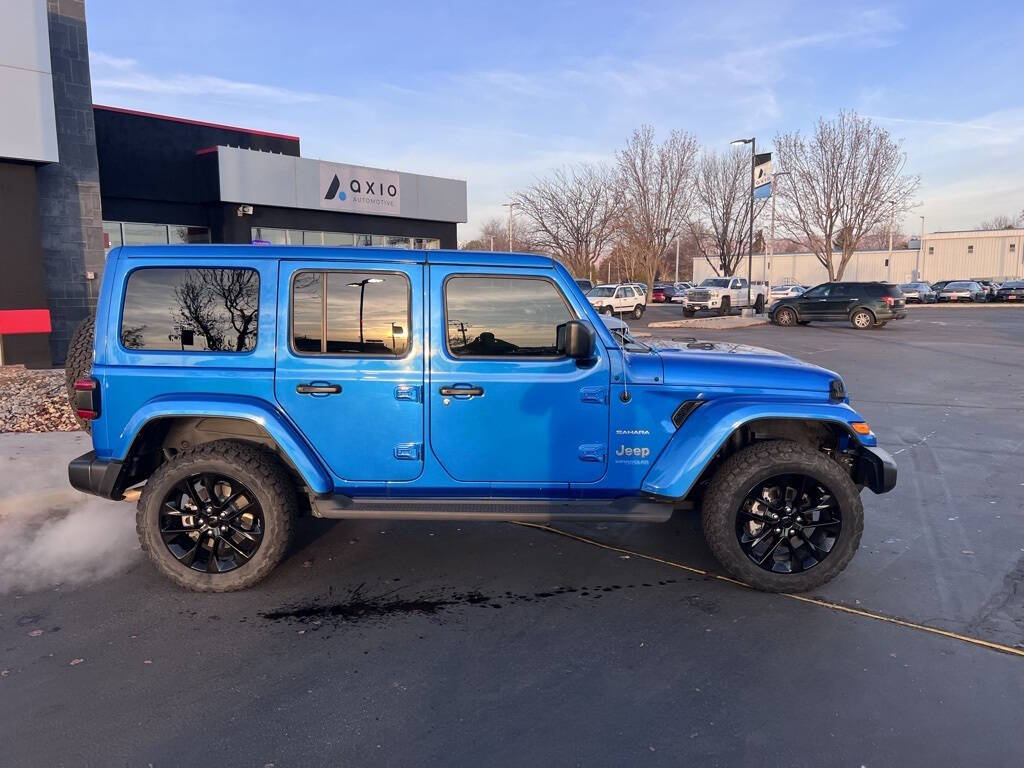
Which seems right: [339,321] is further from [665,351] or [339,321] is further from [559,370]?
[665,351]

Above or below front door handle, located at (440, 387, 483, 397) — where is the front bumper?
below

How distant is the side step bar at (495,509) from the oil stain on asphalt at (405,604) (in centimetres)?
47

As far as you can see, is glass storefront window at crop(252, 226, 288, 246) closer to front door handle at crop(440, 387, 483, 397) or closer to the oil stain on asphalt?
front door handle at crop(440, 387, 483, 397)

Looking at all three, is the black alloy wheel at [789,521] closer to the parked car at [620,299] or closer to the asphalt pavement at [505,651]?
the asphalt pavement at [505,651]

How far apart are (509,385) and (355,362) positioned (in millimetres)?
913

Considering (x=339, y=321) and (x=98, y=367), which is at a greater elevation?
(x=339, y=321)

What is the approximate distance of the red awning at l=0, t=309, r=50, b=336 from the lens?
1365 centimetres

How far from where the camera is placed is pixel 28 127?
44.4 feet

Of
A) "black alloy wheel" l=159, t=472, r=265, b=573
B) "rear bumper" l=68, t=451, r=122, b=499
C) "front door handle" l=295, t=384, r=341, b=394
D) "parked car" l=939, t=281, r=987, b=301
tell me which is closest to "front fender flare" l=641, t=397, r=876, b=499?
"front door handle" l=295, t=384, r=341, b=394

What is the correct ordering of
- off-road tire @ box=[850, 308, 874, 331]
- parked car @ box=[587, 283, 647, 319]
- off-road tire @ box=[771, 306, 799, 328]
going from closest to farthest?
off-road tire @ box=[850, 308, 874, 331]
off-road tire @ box=[771, 306, 799, 328]
parked car @ box=[587, 283, 647, 319]

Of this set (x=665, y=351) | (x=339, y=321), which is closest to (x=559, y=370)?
(x=665, y=351)

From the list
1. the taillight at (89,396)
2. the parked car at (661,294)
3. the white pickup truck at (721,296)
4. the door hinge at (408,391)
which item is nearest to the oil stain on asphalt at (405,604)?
the door hinge at (408,391)

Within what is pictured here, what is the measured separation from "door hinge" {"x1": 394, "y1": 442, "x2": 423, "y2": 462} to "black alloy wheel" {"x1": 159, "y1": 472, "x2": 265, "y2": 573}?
90 cm

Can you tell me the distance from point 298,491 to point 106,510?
2318 mm
